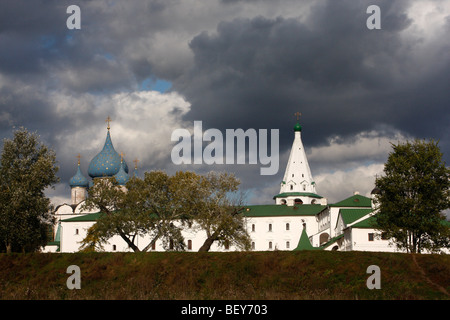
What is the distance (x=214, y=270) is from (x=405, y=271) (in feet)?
31.5

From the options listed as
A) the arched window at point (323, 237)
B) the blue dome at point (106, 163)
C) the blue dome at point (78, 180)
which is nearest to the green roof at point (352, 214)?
the arched window at point (323, 237)

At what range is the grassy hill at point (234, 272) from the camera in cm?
2738

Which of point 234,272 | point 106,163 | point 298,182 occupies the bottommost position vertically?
point 234,272

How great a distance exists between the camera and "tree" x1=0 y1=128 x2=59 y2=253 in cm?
4322

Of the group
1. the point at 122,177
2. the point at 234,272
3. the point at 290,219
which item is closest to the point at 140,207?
the point at 234,272

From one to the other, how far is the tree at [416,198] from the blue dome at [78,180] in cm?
7608

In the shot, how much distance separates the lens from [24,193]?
1709 inches

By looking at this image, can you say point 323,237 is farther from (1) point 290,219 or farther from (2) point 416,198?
(2) point 416,198

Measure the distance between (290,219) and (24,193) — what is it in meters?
54.6

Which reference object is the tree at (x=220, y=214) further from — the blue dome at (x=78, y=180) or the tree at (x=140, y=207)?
the blue dome at (x=78, y=180)

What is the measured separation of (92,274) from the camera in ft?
99.1

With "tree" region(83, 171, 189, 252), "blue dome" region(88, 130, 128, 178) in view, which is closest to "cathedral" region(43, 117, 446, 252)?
"blue dome" region(88, 130, 128, 178)

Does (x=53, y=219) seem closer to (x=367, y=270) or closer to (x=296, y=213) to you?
(x=367, y=270)
